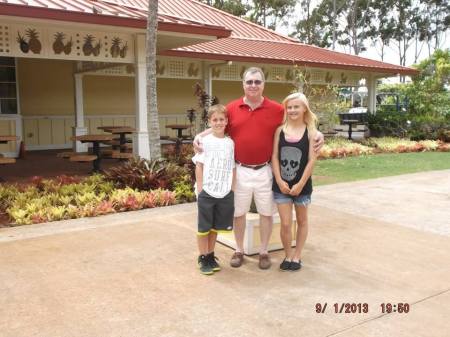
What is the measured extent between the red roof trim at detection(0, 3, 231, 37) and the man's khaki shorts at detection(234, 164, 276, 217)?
15.7 feet

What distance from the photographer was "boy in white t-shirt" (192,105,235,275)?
13.2ft

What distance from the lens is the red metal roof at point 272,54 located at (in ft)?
44.0

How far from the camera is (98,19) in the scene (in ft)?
25.6

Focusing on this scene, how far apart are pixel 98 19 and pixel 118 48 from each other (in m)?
1.16

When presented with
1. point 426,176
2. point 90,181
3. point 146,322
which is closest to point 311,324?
point 146,322

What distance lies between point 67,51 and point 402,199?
6.10 m

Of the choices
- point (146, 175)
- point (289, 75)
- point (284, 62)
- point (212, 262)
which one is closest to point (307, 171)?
point (212, 262)

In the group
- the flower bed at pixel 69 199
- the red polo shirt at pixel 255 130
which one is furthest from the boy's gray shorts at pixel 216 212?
the flower bed at pixel 69 199

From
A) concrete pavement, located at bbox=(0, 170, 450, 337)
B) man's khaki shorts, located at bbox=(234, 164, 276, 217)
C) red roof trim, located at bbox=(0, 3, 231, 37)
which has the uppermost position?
red roof trim, located at bbox=(0, 3, 231, 37)

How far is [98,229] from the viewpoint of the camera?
565 cm

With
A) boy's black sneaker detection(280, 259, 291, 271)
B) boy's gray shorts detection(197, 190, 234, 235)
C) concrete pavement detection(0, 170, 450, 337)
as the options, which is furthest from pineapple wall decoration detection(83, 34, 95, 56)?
boy's black sneaker detection(280, 259, 291, 271)

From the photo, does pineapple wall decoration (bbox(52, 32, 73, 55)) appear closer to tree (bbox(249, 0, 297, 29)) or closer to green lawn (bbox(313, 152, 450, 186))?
green lawn (bbox(313, 152, 450, 186))

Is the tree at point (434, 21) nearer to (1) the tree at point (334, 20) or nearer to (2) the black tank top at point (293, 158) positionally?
(1) the tree at point (334, 20)

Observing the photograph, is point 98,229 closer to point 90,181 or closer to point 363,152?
point 90,181
